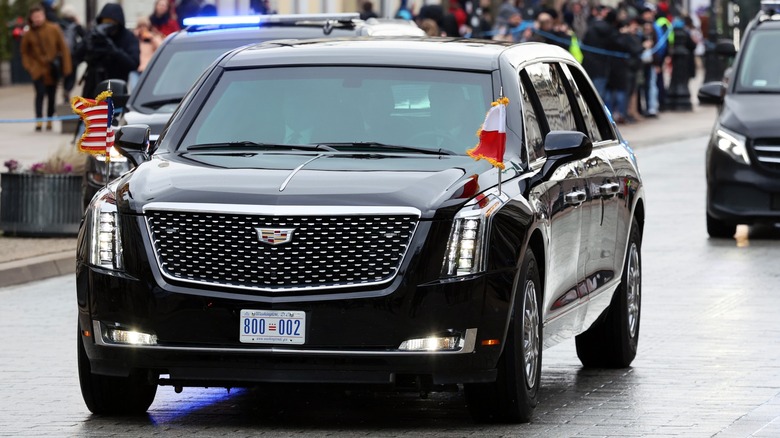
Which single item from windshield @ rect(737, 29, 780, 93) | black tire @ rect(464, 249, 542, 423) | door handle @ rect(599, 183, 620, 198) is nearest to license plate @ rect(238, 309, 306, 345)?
black tire @ rect(464, 249, 542, 423)

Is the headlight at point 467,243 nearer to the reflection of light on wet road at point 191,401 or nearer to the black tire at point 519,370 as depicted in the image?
the black tire at point 519,370

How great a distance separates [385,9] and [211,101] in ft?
95.1

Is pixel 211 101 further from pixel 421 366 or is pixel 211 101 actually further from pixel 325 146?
pixel 421 366

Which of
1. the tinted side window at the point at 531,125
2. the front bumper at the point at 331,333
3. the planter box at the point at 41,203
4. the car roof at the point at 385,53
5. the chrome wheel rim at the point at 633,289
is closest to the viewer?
the front bumper at the point at 331,333

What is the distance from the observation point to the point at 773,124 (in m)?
17.7

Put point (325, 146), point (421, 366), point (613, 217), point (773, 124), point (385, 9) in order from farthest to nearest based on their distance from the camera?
point (385, 9) → point (773, 124) → point (613, 217) → point (325, 146) → point (421, 366)

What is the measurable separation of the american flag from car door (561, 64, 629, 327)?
8.32 feet

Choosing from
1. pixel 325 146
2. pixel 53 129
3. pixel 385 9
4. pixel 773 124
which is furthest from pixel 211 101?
pixel 385 9

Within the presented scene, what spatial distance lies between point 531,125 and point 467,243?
1.37m

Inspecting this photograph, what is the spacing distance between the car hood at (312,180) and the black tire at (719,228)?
969cm

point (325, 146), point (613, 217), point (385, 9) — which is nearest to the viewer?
point (325, 146)

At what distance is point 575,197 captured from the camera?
9.35m

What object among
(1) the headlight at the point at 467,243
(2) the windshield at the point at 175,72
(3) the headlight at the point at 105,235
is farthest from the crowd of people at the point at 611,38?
(1) the headlight at the point at 467,243

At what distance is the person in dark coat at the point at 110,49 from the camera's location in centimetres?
2370
